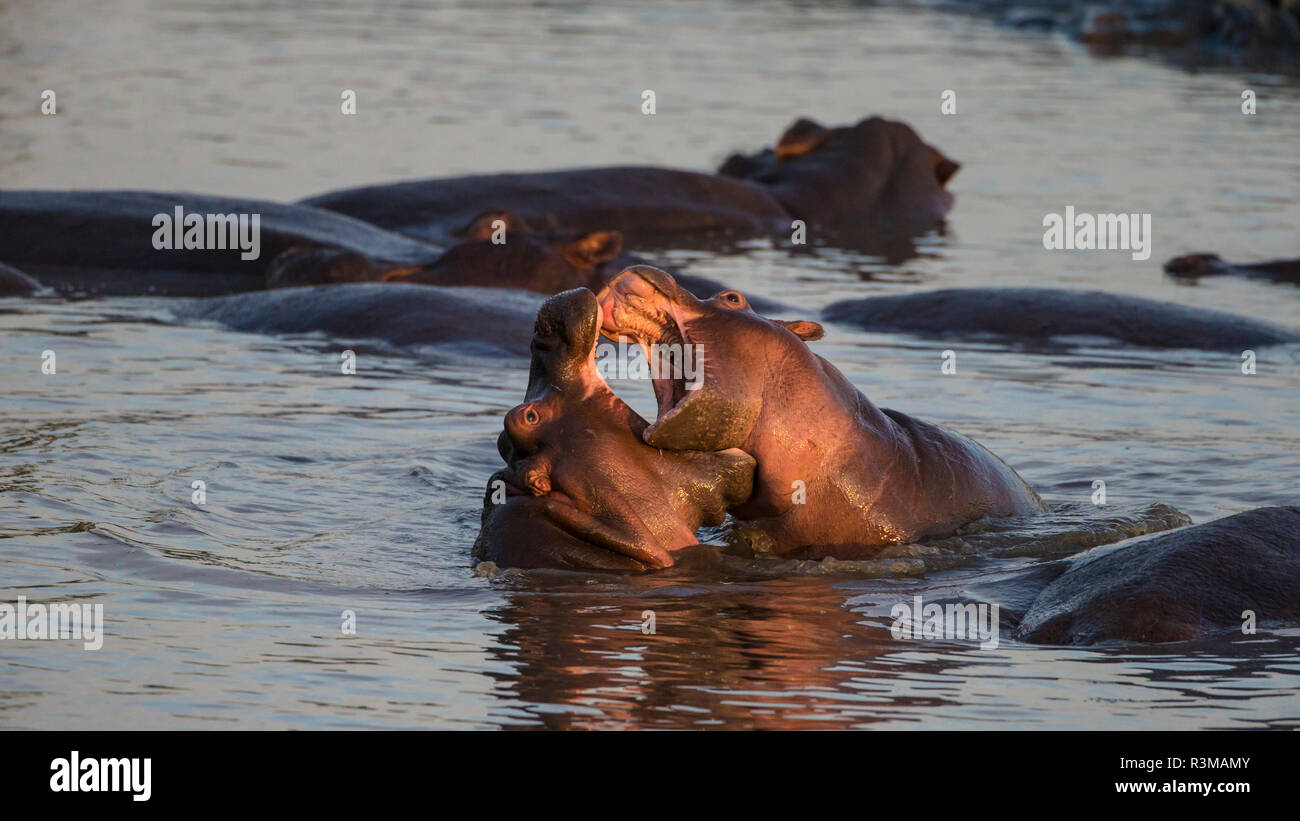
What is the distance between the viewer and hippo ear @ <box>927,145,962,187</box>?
58.3ft

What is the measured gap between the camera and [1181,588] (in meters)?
6.14

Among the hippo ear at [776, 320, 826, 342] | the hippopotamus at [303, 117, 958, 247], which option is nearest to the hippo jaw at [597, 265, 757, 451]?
the hippo ear at [776, 320, 826, 342]

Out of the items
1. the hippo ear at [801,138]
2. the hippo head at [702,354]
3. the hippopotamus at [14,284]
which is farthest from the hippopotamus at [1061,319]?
the hippo head at [702,354]

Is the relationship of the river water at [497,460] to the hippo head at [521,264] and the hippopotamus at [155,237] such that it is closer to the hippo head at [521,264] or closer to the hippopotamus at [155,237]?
the hippopotamus at [155,237]

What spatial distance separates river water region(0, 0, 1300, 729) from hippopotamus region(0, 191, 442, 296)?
989 mm

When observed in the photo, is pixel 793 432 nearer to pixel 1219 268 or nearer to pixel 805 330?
pixel 805 330

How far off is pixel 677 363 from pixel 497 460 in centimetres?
273

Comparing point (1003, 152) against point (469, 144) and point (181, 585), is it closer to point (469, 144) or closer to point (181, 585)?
point (469, 144)

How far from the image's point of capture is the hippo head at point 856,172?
17422mm

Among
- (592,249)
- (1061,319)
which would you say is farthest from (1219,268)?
(592,249)
